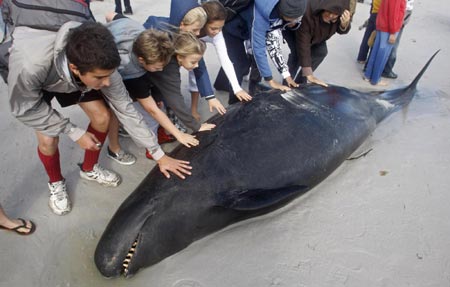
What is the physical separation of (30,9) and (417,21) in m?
9.04

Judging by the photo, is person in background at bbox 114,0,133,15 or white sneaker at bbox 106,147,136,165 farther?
person in background at bbox 114,0,133,15

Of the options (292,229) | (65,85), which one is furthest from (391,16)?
(65,85)

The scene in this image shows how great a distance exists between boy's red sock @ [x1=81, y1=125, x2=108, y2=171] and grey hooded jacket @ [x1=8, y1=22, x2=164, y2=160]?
0.52 meters

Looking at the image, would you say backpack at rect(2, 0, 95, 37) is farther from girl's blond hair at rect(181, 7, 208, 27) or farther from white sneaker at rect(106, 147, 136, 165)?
white sneaker at rect(106, 147, 136, 165)

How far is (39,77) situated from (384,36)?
4810 mm

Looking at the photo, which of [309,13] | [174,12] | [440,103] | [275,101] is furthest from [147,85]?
[440,103]

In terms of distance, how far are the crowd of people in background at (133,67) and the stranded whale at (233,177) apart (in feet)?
0.54

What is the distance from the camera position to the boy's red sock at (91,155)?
3039 mm

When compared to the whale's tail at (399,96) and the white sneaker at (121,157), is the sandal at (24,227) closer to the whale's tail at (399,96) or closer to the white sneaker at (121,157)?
the white sneaker at (121,157)

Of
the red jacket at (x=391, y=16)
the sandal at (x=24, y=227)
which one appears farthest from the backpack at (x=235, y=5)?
the sandal at (x=24, y=227)

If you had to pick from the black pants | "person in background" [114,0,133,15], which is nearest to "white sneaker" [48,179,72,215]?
the black pants

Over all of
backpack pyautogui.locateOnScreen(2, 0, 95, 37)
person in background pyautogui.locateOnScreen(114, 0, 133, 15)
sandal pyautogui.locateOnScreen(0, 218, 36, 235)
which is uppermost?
backpack pyautogui.locateOnScreen(2, 0, 95, 37)

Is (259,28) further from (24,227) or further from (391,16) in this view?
(24,227)

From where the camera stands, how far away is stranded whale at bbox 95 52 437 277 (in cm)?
241
